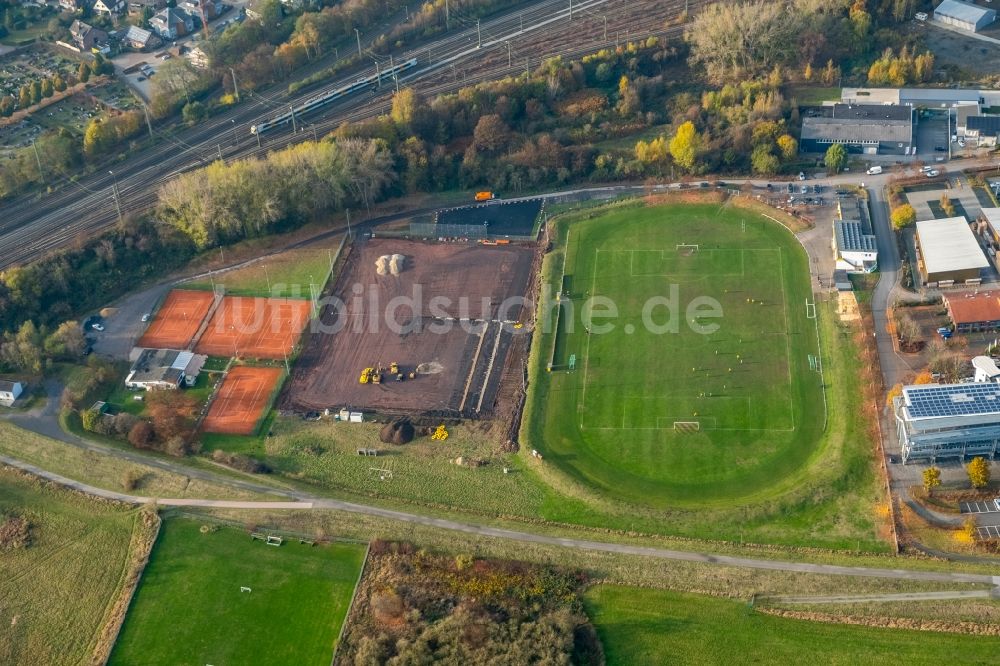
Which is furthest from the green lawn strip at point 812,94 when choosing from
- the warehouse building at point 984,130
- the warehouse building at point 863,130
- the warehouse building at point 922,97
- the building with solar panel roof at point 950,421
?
the building with solar panel roof at point 950,421

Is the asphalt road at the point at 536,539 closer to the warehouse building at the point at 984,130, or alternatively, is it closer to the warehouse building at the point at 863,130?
the warehouse building at the point at 863,130

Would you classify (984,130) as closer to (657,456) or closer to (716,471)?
(716,471)

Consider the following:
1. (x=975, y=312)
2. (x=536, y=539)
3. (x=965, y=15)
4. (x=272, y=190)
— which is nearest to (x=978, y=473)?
(x=975, y=312)

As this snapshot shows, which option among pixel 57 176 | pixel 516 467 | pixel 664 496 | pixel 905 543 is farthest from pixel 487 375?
pixel 57 176

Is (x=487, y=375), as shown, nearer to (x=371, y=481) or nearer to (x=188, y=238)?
(x=371, y=481)

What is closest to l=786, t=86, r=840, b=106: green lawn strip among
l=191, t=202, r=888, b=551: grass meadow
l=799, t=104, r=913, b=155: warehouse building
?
l=799, t=104, r=913, b=155: warehouse building

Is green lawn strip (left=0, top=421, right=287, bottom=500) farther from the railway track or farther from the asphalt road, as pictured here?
the railway track
